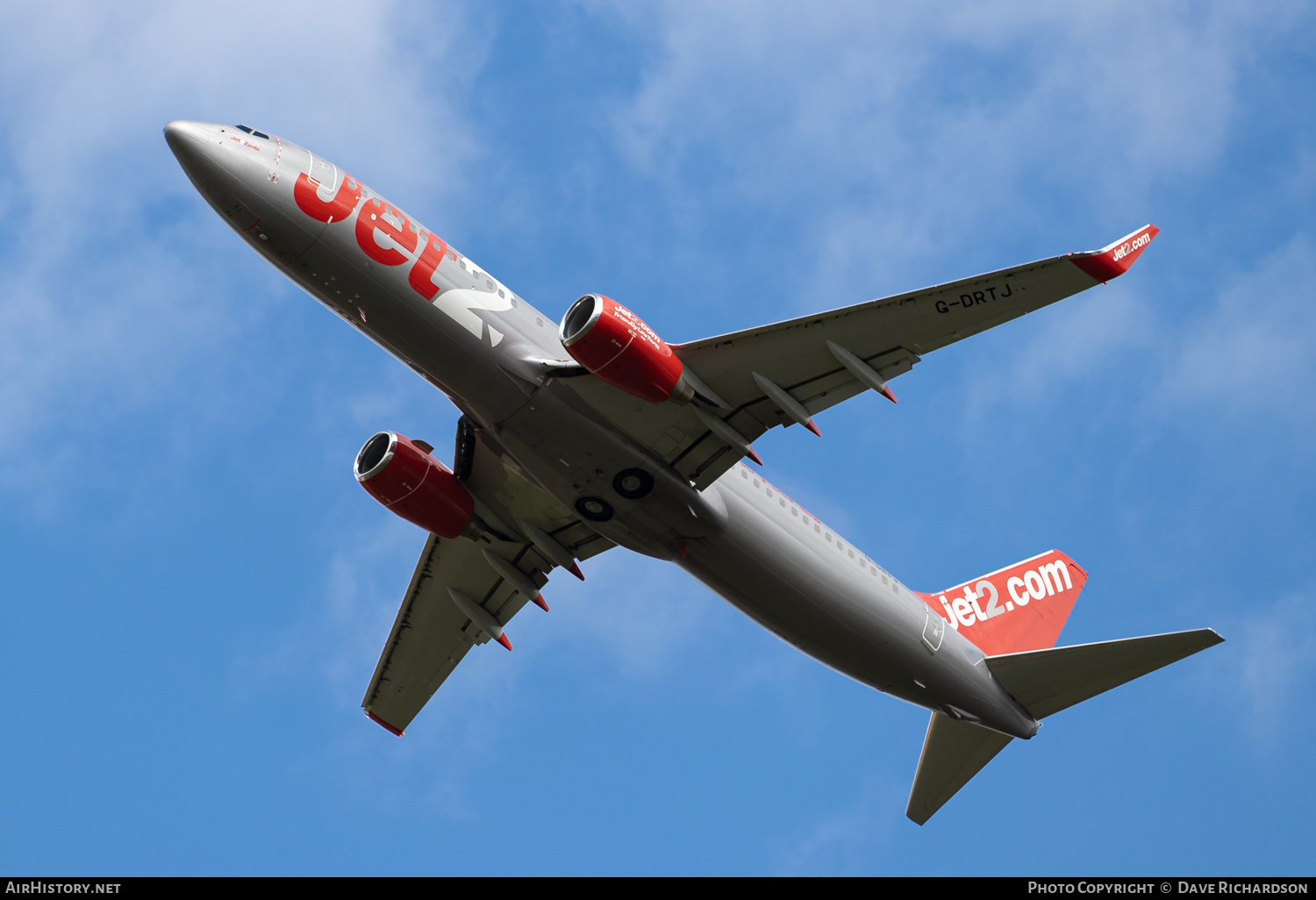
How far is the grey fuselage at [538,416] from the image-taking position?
2638 centimetres

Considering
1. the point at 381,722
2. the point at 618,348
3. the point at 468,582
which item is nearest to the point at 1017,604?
the point at 468,582

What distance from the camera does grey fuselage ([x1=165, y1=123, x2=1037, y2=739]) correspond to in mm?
26375

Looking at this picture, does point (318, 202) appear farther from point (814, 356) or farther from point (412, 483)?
point (814, 356)

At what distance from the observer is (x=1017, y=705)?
32938mm

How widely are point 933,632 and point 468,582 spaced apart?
1326cm

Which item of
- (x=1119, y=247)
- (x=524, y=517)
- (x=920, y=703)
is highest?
(x=1119, y=247)

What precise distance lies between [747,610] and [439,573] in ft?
32.4

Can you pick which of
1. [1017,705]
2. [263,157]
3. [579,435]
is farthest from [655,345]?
[1017,705]

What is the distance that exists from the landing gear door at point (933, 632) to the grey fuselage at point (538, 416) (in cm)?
5

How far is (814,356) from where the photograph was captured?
1059 inches

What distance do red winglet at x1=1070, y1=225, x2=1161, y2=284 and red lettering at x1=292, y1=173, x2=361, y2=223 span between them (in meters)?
15.4

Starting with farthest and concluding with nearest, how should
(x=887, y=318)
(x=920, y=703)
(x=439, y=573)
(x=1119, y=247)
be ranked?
(x=439, y=573)
(x=920, y=703)
(x=887, y=318)
(x=1119, y=247)

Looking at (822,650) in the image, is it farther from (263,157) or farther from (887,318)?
(263,157)

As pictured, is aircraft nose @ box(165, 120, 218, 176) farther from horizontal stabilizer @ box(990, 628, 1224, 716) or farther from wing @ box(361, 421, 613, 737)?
horizontal stabilizer @ box(990, 628, 1224, 716)
